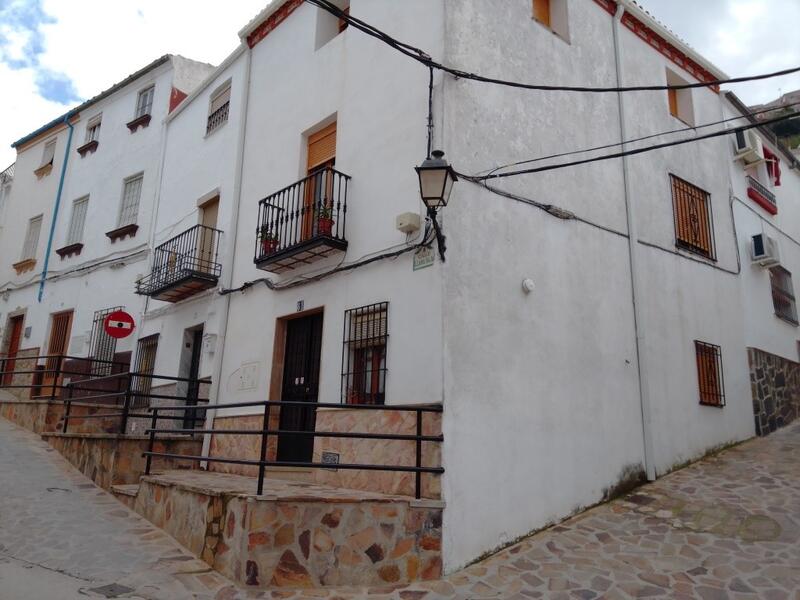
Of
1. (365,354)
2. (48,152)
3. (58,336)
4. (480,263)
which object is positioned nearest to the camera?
(480,263)

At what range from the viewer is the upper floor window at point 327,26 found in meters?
9.02

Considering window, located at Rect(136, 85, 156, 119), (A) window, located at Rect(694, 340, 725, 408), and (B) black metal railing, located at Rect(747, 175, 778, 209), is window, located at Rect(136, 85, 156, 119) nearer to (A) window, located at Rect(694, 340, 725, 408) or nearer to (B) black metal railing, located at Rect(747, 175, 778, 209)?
(A) window, located at Rect(694, 340, 725, 408)

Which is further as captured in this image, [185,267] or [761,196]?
[761,196]

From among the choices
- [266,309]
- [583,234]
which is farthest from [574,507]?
[266,309]

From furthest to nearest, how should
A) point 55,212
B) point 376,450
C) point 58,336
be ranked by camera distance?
point 55,212 → point 58,336 → point 376,450

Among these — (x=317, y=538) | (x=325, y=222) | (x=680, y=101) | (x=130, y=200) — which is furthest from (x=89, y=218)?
(x=680, y=101)

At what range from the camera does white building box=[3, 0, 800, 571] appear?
20.7 feet

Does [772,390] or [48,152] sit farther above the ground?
[48,152]

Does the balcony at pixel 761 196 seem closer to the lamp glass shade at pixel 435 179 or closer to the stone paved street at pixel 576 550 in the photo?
the stone paved street at pixel 576 550

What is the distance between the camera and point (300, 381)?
8023mm

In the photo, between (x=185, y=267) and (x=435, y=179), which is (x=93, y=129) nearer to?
(x=185, y=267)

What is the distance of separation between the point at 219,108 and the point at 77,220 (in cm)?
600

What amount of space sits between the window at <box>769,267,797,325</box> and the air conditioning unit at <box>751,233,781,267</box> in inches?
30.3

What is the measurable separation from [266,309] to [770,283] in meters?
8.83
